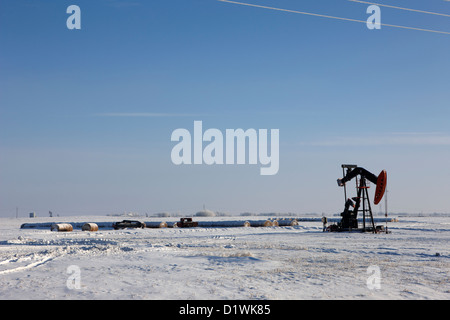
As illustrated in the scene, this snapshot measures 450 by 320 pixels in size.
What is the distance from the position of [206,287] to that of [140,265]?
471 centimetres

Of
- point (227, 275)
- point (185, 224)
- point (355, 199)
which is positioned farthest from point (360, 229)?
point (227, 275)

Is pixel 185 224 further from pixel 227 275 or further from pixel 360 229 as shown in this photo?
pixel 227 275

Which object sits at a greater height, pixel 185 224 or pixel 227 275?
pixel 227 275

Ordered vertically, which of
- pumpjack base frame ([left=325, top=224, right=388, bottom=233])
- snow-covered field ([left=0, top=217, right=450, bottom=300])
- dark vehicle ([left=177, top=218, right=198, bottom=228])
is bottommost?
dark vehicle ([left=177, top=218, right=198, bottom=228])

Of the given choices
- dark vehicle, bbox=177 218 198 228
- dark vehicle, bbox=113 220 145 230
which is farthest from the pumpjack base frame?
dark vehicle, bbox=113 220 145 230

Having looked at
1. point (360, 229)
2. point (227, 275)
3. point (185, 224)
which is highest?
point (227, 275)

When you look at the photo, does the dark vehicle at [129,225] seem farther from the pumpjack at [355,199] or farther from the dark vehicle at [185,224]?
the pumpjack at [355,199]

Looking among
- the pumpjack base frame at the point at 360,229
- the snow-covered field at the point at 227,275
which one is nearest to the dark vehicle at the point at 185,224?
the pumpjack base frame at the point at 360,229

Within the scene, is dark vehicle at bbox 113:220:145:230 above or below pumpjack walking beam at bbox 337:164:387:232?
below

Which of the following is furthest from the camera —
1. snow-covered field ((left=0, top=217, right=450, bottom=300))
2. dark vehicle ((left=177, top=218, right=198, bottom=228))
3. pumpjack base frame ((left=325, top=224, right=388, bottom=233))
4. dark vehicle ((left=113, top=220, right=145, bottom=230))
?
dark vehicle ((left=177, top=218, right=198, bottom=228))

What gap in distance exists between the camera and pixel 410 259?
16078mm

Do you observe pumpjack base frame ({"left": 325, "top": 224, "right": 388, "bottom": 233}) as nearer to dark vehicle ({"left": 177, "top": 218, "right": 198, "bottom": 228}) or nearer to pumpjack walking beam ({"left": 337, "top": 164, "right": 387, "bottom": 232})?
pumpjack walking beam ({"left": 337, "top": 164, "right": 387, "bottom": 232})
